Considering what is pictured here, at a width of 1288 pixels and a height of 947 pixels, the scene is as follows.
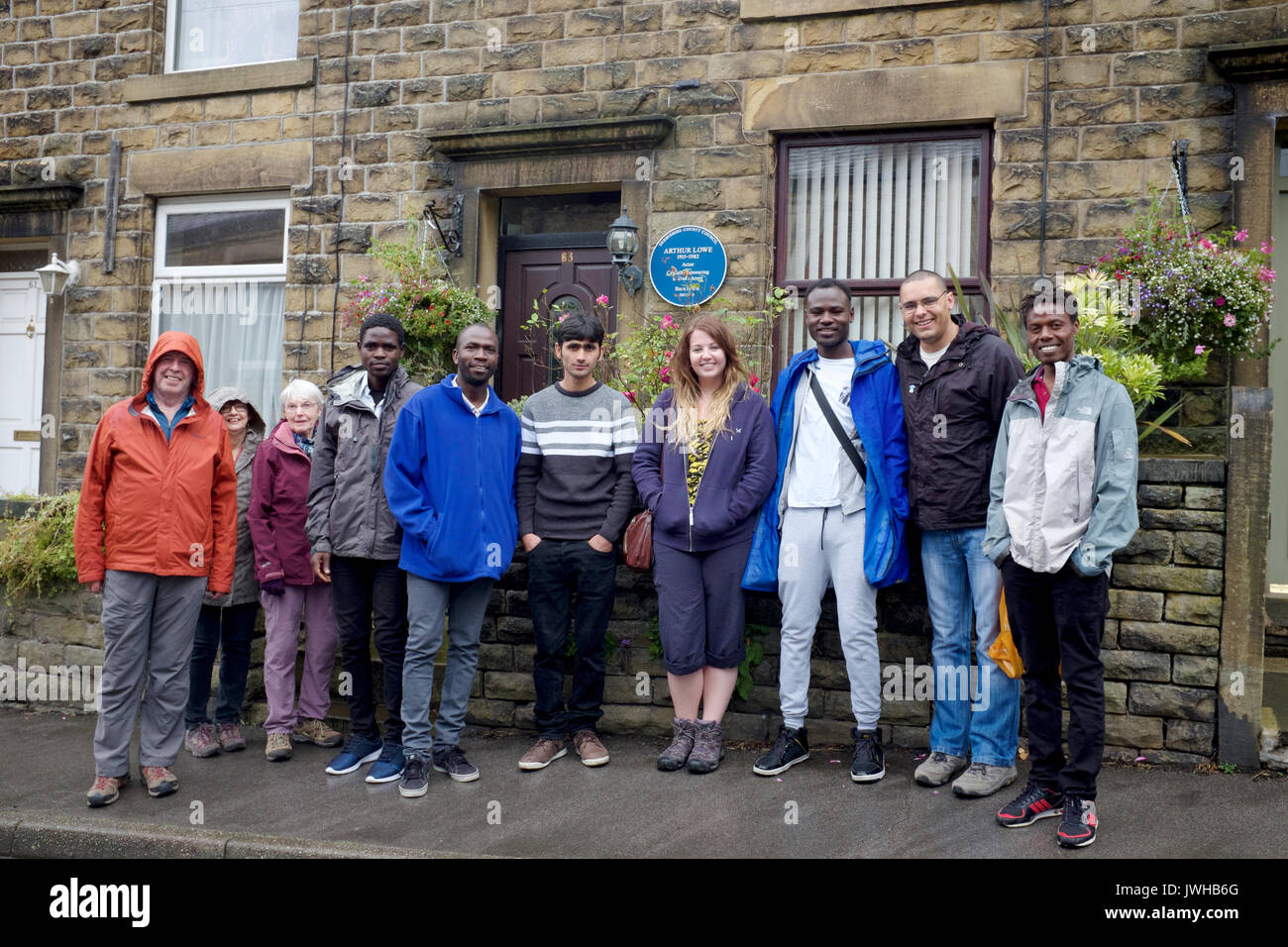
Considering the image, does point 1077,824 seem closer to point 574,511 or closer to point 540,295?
point 574,511

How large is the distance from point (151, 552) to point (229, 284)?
5384mm

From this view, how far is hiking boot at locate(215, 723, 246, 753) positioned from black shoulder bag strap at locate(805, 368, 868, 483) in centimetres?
367

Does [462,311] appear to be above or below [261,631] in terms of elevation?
above

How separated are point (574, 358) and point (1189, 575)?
3254mm

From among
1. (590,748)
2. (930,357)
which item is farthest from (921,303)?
(590,748)

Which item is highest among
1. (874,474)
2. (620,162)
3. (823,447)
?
(620,162)

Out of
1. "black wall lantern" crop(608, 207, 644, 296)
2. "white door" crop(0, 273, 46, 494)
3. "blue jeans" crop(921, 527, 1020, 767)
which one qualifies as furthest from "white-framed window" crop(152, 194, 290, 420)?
"blue jeans" crop(921, 527, 1020, 767)

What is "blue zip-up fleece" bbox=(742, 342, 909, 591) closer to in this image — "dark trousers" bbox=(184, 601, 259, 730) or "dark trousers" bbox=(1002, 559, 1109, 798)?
"dark trousers" bbox=(1002, 559, 1109, 798)

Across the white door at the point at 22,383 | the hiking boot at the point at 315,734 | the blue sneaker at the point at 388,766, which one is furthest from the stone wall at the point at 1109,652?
the white door at the point at 22,383

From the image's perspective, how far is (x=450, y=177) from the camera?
360 inches

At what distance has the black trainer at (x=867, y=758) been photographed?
5.26 metres

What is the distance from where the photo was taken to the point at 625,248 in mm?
8297
